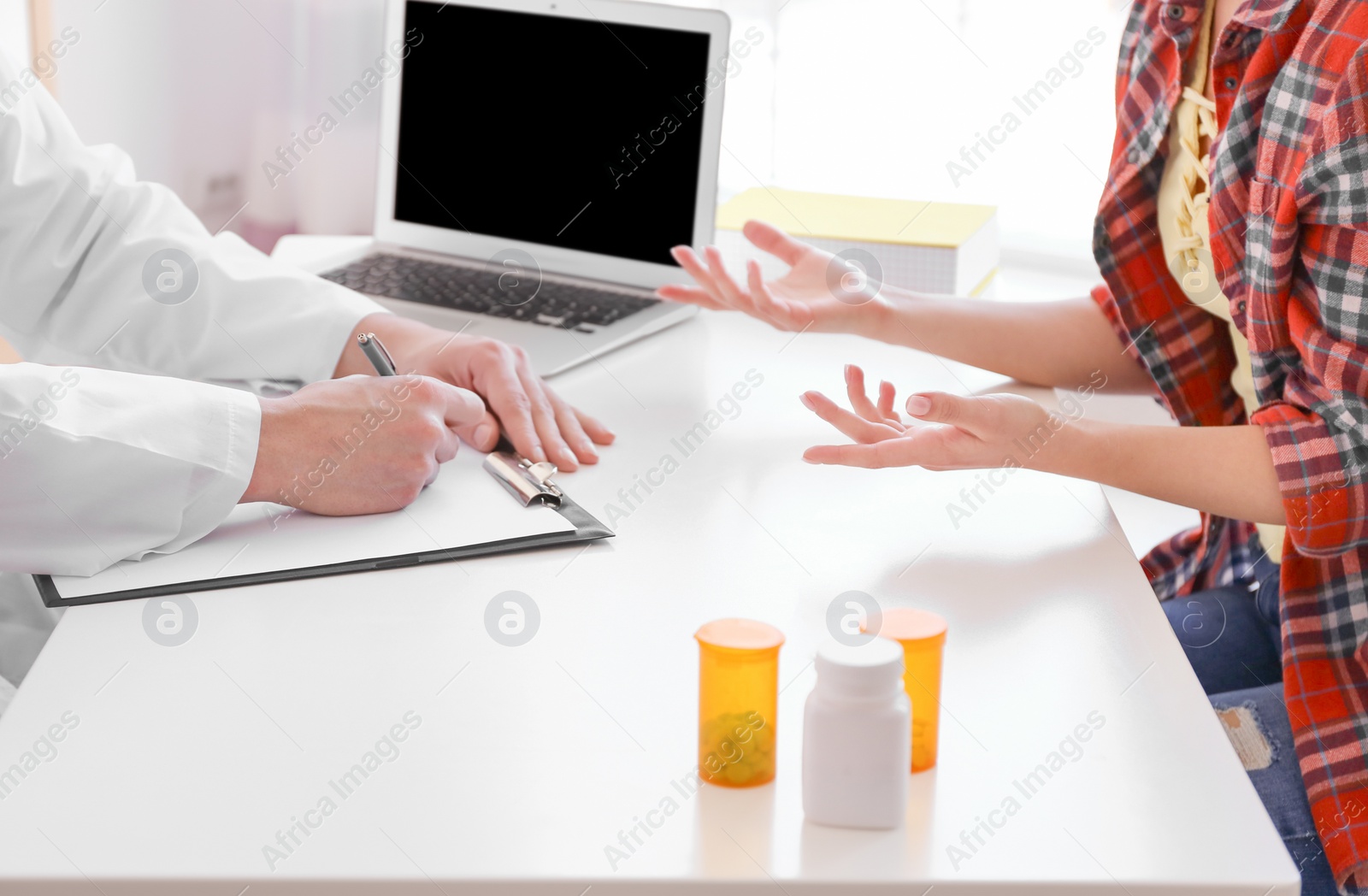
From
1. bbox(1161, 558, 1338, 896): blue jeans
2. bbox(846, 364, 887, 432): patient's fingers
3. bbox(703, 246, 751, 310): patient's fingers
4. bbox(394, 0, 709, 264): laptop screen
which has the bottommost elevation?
bbox(1161, 558, 1338, 896): blue jeans

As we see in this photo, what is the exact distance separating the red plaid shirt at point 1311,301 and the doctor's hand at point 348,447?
2.08ft

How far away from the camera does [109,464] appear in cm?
79

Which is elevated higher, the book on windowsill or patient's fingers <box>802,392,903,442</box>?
the book on windowsill

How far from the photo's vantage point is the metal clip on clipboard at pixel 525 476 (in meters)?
0.91

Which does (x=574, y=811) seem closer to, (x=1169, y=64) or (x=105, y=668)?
(x=105, y=668)

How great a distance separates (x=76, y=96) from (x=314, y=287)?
39.1 inches

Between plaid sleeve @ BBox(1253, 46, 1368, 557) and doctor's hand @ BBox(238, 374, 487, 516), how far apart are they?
0.63 metres

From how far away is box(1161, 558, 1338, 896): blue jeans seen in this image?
841 millimetres

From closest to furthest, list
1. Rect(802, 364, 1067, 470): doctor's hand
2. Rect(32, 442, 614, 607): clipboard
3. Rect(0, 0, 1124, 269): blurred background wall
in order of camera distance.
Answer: Rect(32, 442, 614, 607): clipboard
Rect(802, 364, 1067, 470): doctor's hand
Rect(0, 0, 1124, 269): blurred background wall

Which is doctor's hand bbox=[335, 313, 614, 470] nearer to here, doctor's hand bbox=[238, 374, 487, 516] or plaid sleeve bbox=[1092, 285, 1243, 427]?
doctor's hand bbox=[238, 374, 487, 516]

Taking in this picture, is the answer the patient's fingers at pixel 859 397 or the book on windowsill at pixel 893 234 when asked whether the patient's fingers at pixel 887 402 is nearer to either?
the patient's fingers at pixel 859 397

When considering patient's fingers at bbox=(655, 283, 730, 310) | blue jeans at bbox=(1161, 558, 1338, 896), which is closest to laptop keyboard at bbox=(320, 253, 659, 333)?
patient's fingers at bbox=(655, 283, 730, 310)

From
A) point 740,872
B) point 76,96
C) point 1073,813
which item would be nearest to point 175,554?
point 740,872

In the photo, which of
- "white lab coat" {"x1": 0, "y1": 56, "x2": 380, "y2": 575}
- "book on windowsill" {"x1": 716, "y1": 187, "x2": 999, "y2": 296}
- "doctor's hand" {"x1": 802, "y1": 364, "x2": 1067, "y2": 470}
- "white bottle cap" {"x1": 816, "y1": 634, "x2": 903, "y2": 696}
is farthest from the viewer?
"book on windowsill" {"x1": 716, "y1": 187, "x2": 999, "y2": 296}
